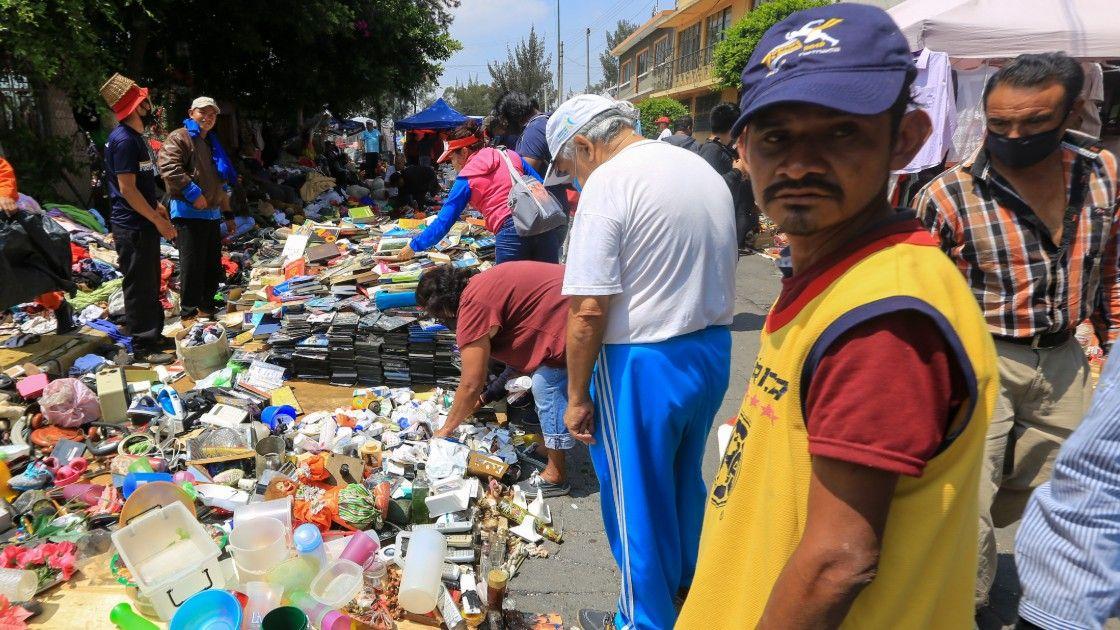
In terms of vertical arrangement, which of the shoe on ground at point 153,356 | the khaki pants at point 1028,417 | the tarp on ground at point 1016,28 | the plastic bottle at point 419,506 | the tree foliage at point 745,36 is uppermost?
the tree foliage at point 745,36

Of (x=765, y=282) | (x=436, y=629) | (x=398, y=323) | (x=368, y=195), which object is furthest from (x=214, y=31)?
(x=436, y=629)

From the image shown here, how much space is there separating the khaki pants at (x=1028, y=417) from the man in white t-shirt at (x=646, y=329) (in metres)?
1.05

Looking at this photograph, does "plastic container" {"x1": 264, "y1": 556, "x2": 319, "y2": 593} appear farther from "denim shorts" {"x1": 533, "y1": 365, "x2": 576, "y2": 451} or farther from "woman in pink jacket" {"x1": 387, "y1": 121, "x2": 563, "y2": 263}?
"woman in pink jacket" {"x1": 387, "y1": 121, "x2": 563, "y2": 263}

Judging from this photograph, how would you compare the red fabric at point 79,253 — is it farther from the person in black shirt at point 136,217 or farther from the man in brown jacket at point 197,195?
the person in black shirt at point 136,217

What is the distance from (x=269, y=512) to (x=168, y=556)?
1.31ft

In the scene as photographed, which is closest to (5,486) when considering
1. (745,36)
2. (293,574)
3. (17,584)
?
(17,584)

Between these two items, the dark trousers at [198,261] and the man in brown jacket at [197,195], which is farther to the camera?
the dark trousers at [198,261]

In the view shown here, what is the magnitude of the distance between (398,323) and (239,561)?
255cm

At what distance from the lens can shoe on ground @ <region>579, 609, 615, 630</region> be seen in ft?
8.41

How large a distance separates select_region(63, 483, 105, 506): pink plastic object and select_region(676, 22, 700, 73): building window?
32.9 m

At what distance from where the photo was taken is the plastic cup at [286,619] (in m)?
2.12

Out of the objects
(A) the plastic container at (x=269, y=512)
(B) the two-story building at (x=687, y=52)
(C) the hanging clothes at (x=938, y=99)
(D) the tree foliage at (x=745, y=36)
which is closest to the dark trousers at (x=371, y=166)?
(D) the tree foliage at (x=745, y=36)

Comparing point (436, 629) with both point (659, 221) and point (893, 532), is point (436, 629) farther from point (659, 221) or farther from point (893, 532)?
point (893, 532)

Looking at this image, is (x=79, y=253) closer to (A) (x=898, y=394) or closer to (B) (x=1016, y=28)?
(A) (x=898, y=394)
